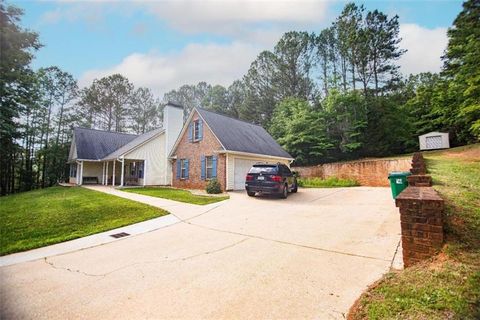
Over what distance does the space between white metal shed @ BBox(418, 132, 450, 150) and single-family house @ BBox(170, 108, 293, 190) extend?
44.5 feet

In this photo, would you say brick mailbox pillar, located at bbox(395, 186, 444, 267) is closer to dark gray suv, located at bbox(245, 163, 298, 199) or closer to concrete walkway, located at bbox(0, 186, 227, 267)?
concrete walkway, located at bbox(0, 186, 227, 267)

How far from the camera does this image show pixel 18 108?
13898 millimetres

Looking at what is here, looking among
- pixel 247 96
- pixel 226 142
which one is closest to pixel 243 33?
pixel 226 142

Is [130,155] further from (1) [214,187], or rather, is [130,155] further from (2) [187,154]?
(1) [214,187]

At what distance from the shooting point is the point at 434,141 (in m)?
22.0

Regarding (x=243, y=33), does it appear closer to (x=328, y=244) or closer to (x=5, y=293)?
(x=328, y=244)

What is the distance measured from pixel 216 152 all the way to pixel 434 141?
20662 mm

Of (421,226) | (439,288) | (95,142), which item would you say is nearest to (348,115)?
(421,226)

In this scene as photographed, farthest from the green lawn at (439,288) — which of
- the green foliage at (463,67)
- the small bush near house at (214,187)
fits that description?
the green foliage at (463,67)

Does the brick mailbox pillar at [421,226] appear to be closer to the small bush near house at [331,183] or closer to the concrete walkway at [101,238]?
the concrete walkway at [101,238]

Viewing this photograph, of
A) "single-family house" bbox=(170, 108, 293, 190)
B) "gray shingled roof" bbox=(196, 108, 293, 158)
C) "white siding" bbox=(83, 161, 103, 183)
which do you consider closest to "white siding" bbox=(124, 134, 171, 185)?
"single-family house" bbox=(170, 108, 293, 190)

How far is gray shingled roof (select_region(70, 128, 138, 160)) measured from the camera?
Answer: 22877 mm

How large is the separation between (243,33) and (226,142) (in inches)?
282

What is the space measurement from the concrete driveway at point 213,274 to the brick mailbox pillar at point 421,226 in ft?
2.01
